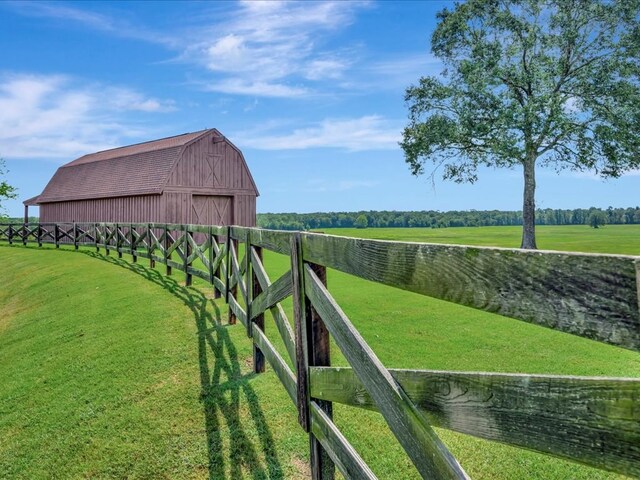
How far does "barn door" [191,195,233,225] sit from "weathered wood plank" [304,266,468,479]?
23910mm

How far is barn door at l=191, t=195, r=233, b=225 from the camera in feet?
83.6

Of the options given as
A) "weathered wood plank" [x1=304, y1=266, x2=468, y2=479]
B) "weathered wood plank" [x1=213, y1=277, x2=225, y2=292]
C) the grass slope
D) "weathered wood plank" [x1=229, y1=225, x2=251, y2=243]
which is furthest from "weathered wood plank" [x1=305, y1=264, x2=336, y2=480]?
"weathered wood plank" [x1=213, y1=277, x2=225, y2=292]

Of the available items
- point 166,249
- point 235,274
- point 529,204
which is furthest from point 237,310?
point 529,204

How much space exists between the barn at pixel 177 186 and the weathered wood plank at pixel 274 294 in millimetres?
20205

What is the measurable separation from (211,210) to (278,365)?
22.8 meters

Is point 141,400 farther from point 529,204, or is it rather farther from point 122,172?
point 122,172

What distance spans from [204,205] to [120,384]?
20614mm

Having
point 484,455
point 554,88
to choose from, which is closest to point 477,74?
point 554,88

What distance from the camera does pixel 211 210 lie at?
85.7ft

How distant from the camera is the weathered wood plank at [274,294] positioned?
3.88 m

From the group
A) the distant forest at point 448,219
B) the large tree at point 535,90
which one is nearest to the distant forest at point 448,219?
the distant forest at point 448,219

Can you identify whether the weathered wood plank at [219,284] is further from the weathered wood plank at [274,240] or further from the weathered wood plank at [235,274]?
the weathered wood plank at [274,240]

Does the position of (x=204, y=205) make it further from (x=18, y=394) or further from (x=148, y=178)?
(x=18, y=394)

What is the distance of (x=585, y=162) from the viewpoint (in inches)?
939
